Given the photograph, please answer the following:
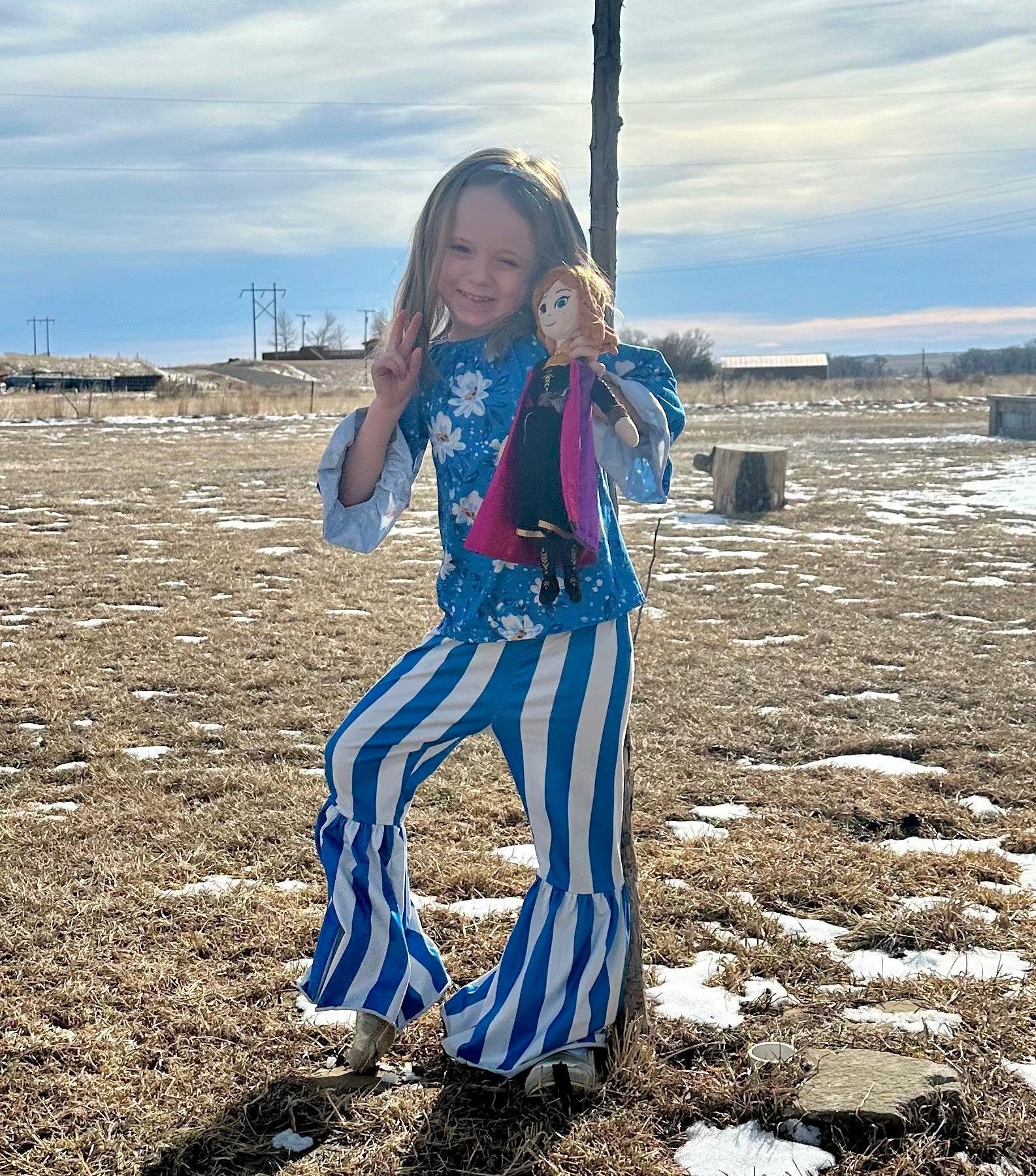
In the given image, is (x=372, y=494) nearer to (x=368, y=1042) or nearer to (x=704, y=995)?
(x=368, y=1042)

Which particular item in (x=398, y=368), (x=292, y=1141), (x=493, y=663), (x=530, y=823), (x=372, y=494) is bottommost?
(x=292, y=1141)

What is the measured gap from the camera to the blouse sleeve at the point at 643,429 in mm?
2082

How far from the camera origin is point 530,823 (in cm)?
218

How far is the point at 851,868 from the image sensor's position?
3.22 metres

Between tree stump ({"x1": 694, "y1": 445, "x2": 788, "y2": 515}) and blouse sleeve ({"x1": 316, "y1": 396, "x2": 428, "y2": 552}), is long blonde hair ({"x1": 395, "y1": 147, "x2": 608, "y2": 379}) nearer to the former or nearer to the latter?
blouse sleeve ({"x1": 316, "y1": 396, "x2": 428, "y2": 552})

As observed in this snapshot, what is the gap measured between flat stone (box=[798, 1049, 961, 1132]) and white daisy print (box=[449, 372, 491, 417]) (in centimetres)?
134

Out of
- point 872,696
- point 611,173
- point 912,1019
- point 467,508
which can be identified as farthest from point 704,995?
point 872,696

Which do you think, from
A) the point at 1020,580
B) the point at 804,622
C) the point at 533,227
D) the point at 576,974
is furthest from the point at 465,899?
the point at 1020,580

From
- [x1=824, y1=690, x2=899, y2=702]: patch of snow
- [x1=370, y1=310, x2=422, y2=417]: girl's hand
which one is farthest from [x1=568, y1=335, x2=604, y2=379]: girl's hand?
[x1=824, y1=690, x2=899, y2=702]: patch of snow

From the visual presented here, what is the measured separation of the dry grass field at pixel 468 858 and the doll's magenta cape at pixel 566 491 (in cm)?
98

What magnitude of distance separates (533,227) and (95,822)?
91.8 inches

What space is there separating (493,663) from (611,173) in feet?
3.21

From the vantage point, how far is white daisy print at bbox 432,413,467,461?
218 centimetres

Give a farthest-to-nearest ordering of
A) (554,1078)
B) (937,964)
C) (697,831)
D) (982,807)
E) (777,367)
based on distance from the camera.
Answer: (777,367) < (982,807) < (697,831) < (937,964) < (554,1078)
